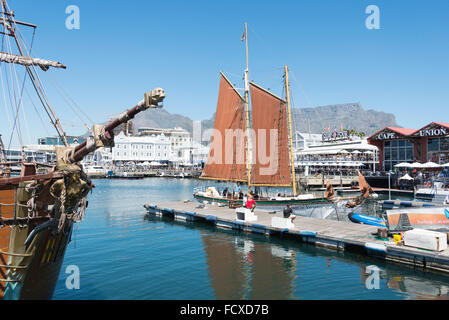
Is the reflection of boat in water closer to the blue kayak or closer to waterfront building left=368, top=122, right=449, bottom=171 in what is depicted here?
waterfront building left=368, top=122, right=449, bottom=171

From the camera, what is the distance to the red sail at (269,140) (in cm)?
3528

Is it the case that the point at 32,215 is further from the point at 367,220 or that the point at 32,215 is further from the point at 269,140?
the point at 269,140

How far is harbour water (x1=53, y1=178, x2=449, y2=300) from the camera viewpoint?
1423 centimetres

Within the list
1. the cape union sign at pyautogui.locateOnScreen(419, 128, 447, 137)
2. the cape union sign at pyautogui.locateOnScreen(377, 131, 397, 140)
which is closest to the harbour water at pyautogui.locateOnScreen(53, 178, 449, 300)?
the cape union sign at pyautogui.locateOnScreen(419, 128, 447, 137)

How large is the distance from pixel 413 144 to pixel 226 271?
56.9 metres

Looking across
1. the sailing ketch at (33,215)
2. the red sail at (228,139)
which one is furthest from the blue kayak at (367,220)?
the sailing ketch at (33,215)

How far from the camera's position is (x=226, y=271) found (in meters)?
17.2

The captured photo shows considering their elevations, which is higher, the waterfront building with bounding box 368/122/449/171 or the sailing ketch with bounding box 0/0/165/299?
the waterfront building with bounding box 368/122/449/171

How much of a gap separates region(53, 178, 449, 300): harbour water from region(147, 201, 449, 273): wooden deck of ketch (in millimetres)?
544

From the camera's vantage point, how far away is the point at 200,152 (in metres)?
150

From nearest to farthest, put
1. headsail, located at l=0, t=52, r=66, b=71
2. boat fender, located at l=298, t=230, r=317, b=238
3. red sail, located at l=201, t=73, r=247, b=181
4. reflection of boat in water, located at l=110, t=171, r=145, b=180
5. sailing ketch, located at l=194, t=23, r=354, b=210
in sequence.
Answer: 1. headsail, located at l=0, t=52, r=66, b=71
2. boat fender, located at l=298, t=230, r=317, b=238
3. sailing ketch, located at l=194, t=23, r=354, b=210
4. red sail, located at l=201, t=73, r=247, b=181
5. reflection of boat in water, located at l=110, t=171, r=145, b=180

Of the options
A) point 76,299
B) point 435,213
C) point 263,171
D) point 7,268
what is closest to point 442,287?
point 435,213
